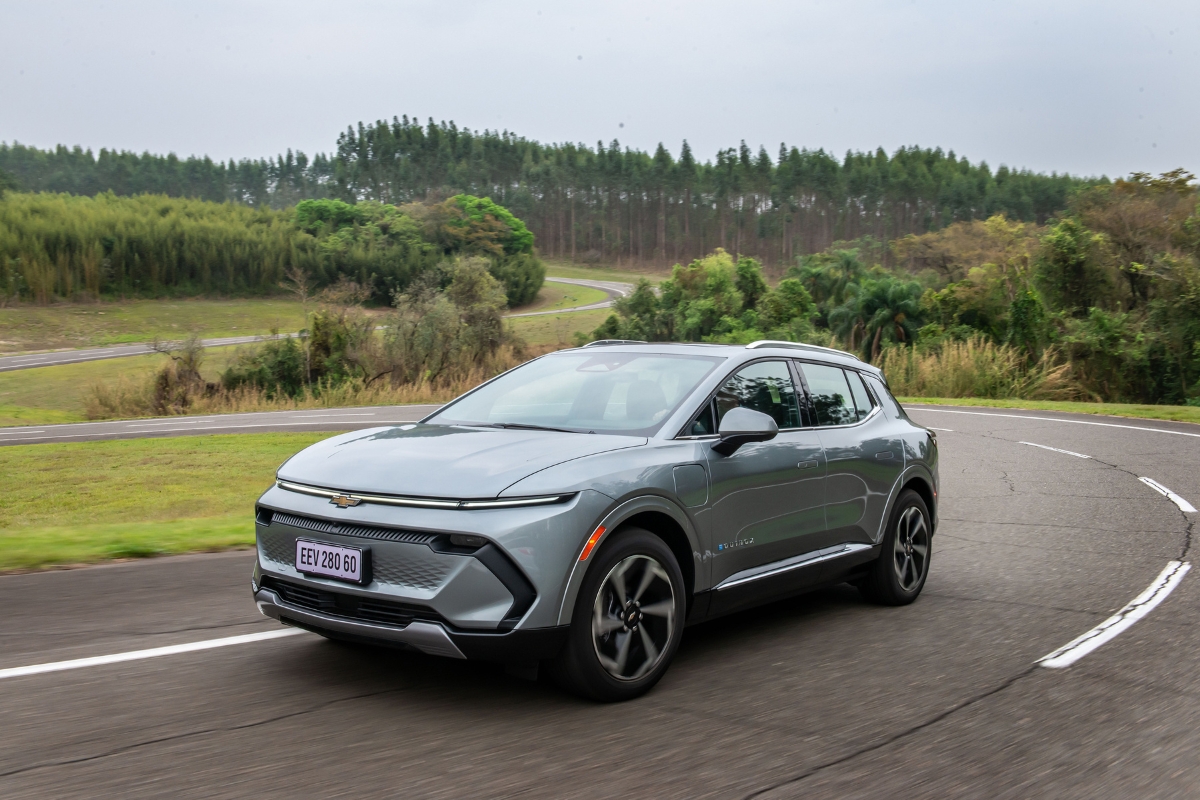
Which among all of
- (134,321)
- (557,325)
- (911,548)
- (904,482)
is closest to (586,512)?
(904,482)

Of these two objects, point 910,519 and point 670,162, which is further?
point 670,162

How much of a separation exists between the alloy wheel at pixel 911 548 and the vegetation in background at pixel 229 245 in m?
77.1

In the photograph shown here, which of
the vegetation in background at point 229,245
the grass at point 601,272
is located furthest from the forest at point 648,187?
the vegetation in background at point 229,245

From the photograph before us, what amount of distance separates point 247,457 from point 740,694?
17.5m

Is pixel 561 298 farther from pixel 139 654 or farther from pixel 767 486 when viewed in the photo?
pixel 139 654

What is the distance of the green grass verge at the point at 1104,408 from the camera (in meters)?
23.0

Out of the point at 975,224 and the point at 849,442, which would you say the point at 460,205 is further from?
the point at 849,442

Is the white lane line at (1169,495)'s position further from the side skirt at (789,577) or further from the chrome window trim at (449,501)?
the chrome window trim at (449,501)

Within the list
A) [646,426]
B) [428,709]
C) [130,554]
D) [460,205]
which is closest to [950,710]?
[646,426]

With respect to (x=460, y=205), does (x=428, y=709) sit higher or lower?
lower

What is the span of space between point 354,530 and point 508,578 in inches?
28.7

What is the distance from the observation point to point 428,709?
437 centimetres

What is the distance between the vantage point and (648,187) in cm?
13725

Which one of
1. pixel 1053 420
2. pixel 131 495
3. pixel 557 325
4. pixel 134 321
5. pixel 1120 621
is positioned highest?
pixel 1120 621
